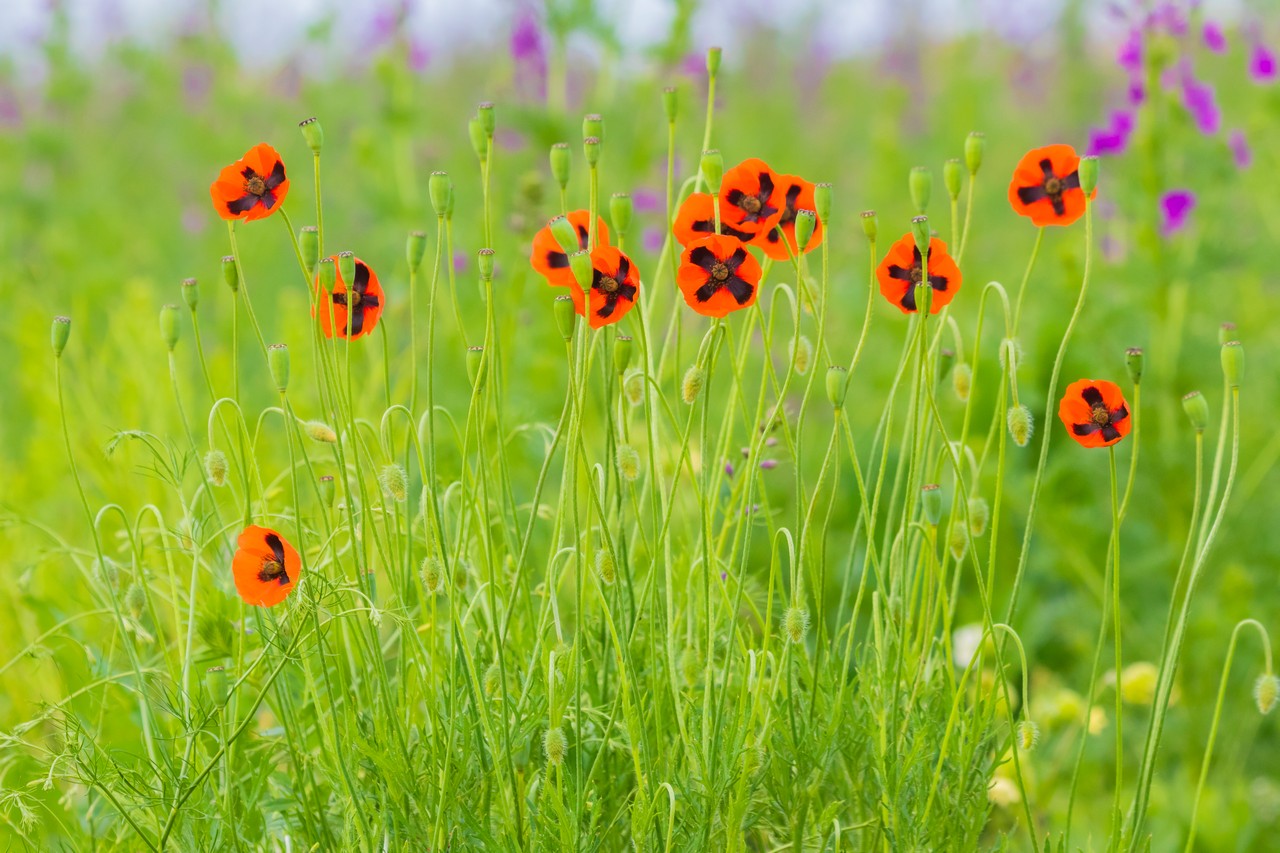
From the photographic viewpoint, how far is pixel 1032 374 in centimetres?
330

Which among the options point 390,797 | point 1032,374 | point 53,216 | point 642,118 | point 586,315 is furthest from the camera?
point 53,216

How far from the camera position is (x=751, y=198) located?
140 centimetres

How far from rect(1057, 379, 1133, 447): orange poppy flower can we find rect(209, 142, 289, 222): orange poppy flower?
2.58 feet

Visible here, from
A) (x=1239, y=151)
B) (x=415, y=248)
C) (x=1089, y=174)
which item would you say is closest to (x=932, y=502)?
(x=1089, y=174)

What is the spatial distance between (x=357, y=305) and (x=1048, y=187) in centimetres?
73

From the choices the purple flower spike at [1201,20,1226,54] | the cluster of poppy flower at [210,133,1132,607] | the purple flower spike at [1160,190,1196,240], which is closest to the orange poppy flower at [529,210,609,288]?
the cluster of poppy flower at [210,133,1132,607]

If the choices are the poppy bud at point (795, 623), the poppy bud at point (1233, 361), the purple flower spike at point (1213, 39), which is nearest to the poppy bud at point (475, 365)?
the poppy bud at point (795, 623)

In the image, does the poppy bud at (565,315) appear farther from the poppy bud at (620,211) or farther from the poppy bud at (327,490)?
the poppy bud at (327,490)

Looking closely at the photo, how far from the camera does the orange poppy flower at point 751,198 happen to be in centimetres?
138

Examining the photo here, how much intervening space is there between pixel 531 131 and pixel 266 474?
49.0 inches

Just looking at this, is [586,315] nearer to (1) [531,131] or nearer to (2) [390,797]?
(2) [390,797]

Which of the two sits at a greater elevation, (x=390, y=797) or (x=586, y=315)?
(x=586, y=315)

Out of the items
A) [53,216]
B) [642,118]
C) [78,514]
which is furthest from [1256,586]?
[53,216]

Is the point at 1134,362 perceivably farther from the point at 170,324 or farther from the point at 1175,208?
the point at 1175,208
